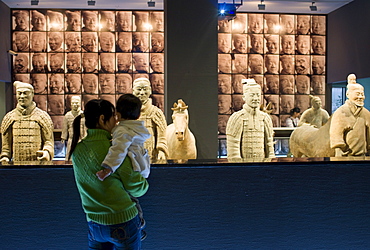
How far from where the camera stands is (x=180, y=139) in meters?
5.73

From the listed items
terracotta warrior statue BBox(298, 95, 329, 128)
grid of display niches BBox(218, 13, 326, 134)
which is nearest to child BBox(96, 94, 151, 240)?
terracotta warrior statue BBox(298, 95, 329, 128)

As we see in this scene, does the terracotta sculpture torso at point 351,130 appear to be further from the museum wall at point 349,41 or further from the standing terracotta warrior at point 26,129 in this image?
the museum wall at point 349,41

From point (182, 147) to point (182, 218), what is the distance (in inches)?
100

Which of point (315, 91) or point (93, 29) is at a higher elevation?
point (93, 29)

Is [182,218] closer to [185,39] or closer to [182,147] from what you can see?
[182,147]

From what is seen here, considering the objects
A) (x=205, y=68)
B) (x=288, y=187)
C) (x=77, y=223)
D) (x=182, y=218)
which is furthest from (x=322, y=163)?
(x=205, y=68)

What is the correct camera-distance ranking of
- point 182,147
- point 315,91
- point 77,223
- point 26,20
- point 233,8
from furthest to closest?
point 315,91 < point 26,20 < point 233,8 < point 182,147 < point 77,223

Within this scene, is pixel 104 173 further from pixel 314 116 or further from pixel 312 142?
pixel 314 116

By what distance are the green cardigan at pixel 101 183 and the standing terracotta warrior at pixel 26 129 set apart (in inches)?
138

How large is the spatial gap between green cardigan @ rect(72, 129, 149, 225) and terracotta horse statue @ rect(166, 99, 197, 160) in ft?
10.6

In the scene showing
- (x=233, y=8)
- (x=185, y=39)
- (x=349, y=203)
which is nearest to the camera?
(x=349, y=203)

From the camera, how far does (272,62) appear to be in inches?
473

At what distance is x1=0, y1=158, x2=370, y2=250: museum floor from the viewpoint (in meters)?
3.37

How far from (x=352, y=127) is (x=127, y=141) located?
12.6 ft
